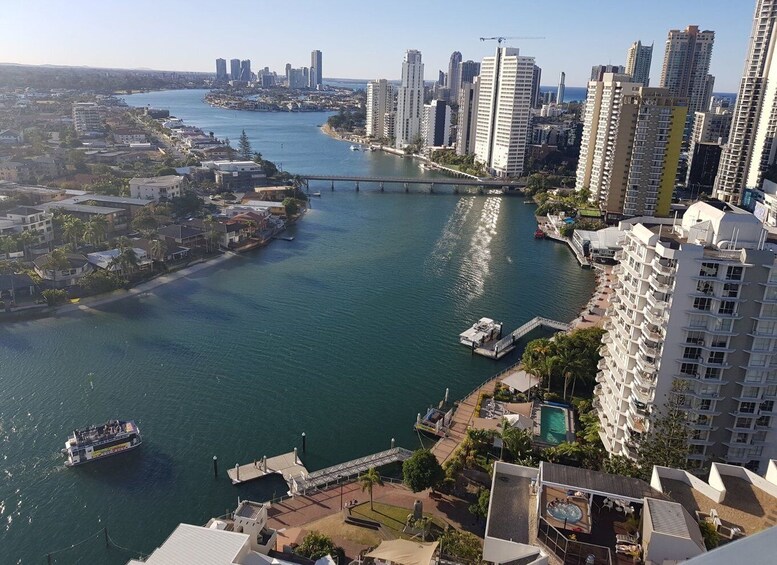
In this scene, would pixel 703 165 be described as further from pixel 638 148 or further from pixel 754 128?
pixel 638 148

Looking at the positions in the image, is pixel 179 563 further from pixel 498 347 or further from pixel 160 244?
pixel 160 244

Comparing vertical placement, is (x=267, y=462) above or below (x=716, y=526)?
below

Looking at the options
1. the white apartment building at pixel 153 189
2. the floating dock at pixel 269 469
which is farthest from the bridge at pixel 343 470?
the white apartment building at pixel 153 189

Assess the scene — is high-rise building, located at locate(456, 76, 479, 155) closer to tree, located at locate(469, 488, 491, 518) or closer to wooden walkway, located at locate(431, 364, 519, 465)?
wooden walkway, located at locate(431, 364, 519, 465)

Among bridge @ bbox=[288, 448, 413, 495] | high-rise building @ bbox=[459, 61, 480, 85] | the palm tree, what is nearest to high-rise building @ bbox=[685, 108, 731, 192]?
bridge @ bbox=[288, 448, 413, 495]

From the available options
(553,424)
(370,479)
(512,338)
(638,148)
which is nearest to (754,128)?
(638,148)

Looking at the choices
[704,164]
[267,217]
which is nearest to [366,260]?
[267,217]
